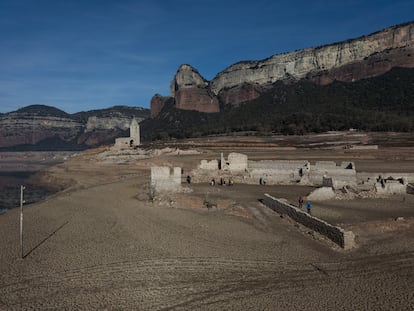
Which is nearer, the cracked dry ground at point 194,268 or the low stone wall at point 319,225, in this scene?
the cracked dry ground at point 194,268

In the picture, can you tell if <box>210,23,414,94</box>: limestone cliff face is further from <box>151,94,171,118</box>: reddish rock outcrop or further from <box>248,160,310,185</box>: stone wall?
<box>248,160,310,185</box>: stone wall

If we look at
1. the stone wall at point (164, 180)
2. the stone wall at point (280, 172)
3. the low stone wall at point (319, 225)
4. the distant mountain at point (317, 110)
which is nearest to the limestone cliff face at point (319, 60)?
the distant mountain at point (317, 110)

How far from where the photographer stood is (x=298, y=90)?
380 ft

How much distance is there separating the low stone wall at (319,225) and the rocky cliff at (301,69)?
101 m

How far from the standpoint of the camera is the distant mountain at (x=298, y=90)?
300ft

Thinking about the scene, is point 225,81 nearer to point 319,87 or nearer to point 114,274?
point 319,87

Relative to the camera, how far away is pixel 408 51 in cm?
10219

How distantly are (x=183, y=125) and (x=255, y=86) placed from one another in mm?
30350

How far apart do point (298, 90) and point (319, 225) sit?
351 feet

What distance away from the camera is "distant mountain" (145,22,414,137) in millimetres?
91375

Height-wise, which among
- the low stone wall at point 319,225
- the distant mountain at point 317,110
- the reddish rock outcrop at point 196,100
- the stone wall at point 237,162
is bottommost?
the low stone wall at point 319,225

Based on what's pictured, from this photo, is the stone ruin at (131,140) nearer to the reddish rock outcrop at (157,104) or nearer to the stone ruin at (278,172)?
the stone ruin at (278,172)

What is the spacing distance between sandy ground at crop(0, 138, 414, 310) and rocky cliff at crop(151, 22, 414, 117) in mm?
101244

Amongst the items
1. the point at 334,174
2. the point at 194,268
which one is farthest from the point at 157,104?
the point at 194,268
